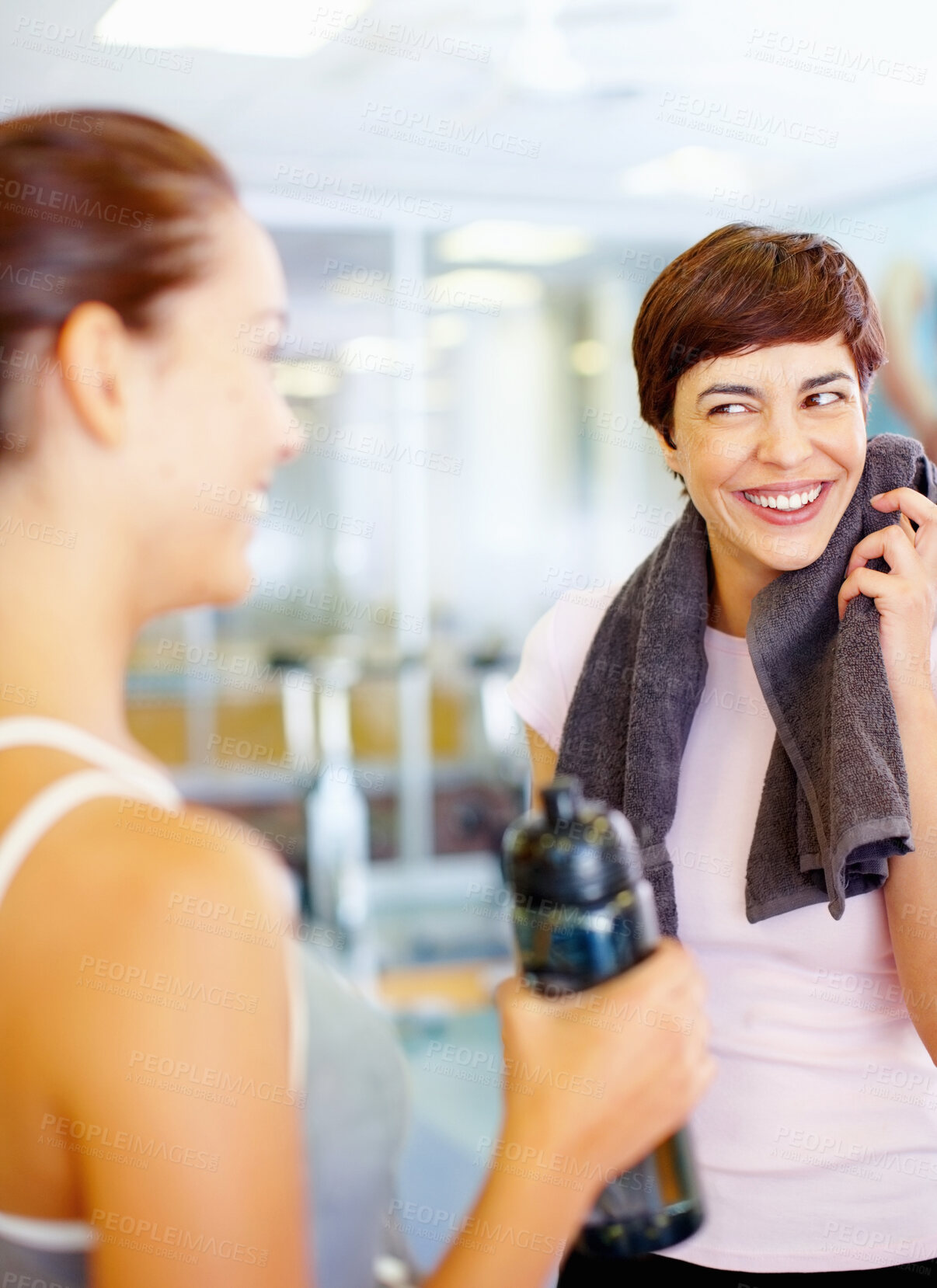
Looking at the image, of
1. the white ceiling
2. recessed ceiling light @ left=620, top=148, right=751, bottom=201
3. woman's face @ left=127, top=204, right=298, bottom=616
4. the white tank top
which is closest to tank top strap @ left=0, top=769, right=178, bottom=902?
the white tank top

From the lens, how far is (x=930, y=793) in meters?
1.14

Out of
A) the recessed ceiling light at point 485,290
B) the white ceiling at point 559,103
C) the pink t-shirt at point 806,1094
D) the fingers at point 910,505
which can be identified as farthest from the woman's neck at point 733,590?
the recessed ceiling light at point 485,290

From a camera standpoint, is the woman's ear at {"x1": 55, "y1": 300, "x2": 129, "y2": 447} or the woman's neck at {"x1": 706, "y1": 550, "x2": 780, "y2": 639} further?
the woman's neck at {"x1": 706, "y1": 550, "x2": 780, "y2": 639}

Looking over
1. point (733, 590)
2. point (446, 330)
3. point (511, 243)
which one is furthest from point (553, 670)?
point (511, 243)

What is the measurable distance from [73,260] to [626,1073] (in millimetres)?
498

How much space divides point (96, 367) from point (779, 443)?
0.80 m

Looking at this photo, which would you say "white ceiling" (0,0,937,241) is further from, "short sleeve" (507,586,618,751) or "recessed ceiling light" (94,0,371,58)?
"short sleeve" (507,586,618,751)

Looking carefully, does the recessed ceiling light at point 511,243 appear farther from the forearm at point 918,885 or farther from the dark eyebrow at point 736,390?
the forearm at point 918,885

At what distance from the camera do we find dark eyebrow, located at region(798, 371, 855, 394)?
1.23 m

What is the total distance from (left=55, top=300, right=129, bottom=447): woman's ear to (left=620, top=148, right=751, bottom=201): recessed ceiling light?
3988 mm

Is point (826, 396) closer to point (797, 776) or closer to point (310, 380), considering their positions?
point (797, 776)

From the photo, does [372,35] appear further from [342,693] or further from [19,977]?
[19,977]

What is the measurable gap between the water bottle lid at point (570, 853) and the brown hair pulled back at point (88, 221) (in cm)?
32

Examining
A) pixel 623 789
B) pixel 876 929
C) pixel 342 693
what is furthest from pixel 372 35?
pixel 876 929
